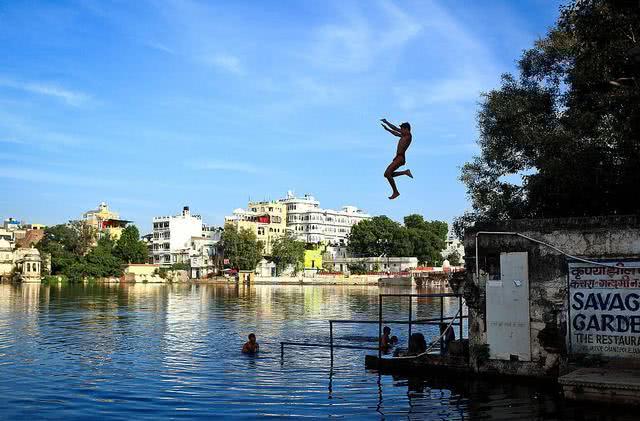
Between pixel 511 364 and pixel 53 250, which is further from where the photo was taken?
pixel 53 250

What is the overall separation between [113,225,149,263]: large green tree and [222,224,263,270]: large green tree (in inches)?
754

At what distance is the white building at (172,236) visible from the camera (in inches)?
6043

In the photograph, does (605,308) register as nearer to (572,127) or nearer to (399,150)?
(399,150)

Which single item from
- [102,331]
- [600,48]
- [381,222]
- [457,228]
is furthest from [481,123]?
[381,222]

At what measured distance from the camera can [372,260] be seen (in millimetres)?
151875

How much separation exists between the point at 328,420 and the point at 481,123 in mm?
20062

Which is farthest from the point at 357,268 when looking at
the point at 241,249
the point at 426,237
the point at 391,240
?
the point at 241,249

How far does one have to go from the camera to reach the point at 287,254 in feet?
450

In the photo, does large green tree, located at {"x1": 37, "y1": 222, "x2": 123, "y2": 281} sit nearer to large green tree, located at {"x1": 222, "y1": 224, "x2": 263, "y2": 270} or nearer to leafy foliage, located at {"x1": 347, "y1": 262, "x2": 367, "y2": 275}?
large green tree, located at {"x1": 222, "y1": 224, "x2": 263, "y2": 270}

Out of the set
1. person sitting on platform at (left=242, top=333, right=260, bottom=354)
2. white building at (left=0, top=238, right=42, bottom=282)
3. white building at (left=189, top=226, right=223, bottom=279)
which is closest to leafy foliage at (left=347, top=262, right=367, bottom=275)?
white building at (left=189, top=226, right=223, bottom=279)

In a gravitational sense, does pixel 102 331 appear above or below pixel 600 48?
below

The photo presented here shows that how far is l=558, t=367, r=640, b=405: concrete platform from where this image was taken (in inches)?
563

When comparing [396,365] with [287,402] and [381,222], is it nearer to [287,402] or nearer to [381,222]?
[287,402]

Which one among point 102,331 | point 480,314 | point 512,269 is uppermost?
point 512,269
